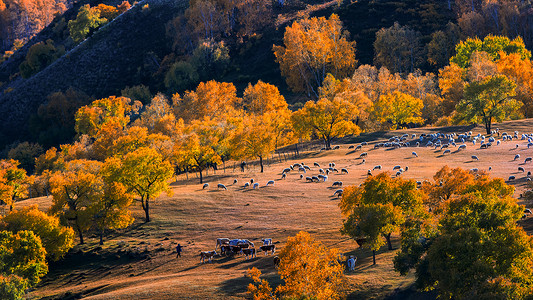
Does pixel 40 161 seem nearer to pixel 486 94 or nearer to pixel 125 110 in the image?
pixel 125 110

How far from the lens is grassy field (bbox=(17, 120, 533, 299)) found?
48406mm

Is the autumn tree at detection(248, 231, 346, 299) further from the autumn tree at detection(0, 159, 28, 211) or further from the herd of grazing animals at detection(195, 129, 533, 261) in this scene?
the autumn tree at detection(0, 159, 28, 211)

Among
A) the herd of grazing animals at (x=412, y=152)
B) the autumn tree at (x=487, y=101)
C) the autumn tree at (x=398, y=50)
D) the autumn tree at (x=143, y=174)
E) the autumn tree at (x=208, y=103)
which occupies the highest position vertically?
the autumn tree at (x=398, y=50)

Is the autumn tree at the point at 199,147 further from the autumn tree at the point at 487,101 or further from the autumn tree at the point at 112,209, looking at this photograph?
the autumn tree at the point at 487,101

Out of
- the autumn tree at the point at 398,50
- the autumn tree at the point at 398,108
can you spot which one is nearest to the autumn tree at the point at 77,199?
the autumn tree at the point at 398,108

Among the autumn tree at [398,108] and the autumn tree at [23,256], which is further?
the autumn tree at [398,108]

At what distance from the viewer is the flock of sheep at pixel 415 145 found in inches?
3346

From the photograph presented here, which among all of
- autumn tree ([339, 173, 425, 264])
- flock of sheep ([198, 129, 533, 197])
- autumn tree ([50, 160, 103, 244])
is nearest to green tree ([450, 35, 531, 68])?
flock of sheep ([198, 129, 533, 197])

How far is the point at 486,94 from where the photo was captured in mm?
116375

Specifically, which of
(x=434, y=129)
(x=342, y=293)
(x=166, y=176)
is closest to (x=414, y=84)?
(x=434, y=129)

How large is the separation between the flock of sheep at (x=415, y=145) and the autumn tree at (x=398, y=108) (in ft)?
54.5

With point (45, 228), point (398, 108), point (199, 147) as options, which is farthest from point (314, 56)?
point (45, 228)

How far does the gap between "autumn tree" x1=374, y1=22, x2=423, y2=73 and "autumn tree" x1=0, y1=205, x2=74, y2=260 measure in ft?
429

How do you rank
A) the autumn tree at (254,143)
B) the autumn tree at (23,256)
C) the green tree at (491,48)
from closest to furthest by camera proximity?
the autumn tree at (23,256) → the autumn tree at (254,143) → the green tree at (491,48)
